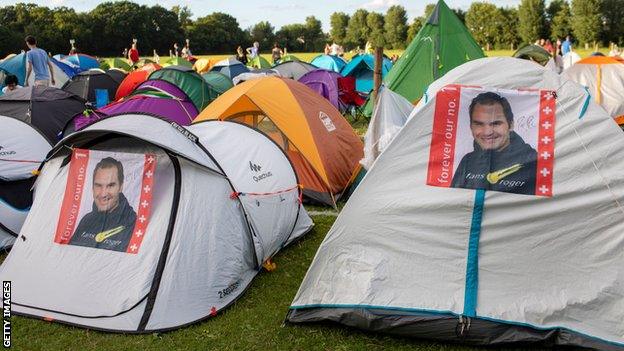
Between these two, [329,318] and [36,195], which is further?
[36,195]

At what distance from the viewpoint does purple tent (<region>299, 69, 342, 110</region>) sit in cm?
1385

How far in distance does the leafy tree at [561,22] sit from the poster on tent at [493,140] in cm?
7353

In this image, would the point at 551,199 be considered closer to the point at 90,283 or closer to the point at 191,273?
the point at 191,273

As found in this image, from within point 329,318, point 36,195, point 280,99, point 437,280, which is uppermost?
point 280,99

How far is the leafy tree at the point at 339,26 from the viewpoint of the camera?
99062mm

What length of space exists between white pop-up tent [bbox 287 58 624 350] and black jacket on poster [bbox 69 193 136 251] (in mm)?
1456

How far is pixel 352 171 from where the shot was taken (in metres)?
7.55

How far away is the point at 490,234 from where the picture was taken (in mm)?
3773

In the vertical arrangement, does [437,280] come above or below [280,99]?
below

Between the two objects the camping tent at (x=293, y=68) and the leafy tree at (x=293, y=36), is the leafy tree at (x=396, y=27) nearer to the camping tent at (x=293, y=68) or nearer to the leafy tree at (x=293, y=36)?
the leafy tree at (x=293, y=36)

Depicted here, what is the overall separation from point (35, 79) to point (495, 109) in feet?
33.4

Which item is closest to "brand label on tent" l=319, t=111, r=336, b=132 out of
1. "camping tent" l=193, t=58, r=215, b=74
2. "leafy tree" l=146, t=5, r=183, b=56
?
"camping tent" l=193, t=58, r=215, b=74

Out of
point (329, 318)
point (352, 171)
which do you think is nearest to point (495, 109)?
point (329, 318)

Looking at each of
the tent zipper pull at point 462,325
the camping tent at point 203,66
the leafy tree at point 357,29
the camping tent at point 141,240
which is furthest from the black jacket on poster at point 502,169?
the leafy tree at point 357,29
